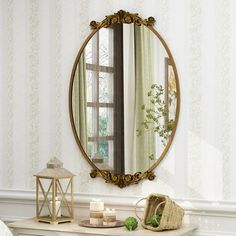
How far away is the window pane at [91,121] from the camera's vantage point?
4059 mm

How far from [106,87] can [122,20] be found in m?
0.43

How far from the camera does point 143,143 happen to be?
388 cm

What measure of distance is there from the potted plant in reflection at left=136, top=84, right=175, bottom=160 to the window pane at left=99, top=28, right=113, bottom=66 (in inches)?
14.1

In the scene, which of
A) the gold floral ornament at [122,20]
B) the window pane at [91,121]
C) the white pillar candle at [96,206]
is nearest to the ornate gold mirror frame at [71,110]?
the gold floral ornament at [122,20]

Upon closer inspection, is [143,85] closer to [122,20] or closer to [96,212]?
[122,20]

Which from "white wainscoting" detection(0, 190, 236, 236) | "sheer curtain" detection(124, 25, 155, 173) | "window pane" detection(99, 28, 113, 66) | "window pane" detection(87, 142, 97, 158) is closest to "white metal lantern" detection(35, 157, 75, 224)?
"white wainscoting" detection(0, 190, 236, 236)

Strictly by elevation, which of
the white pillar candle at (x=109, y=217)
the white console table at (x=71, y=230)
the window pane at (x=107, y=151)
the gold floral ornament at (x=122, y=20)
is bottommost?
the white console table at (x=71, y=230)

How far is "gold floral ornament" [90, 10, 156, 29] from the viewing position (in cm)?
389

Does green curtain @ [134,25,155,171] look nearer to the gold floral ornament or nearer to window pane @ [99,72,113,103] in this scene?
the gold floral ornament

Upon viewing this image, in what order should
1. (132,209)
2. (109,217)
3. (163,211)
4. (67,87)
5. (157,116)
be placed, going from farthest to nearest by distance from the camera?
1. (67,87)
2. (132,209)
3. (157,116)
4. (109,217)
5. (163,211)

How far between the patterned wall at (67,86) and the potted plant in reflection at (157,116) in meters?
0.08

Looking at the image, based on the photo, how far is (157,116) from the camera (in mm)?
3846

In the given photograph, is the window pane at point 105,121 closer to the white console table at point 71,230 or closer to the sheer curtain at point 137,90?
the sheer curtain at point 137,90

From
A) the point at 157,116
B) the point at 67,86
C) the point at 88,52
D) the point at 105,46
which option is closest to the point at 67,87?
the point at 67,86
